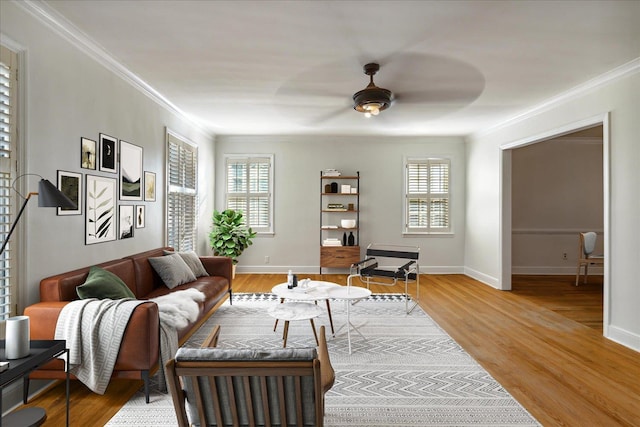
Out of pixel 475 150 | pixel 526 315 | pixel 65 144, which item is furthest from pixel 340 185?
pixel 65 144

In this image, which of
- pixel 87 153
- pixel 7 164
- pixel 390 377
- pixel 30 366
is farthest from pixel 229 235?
pixel 30 366

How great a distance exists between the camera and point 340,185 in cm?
777

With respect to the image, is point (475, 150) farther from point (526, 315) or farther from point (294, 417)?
point (294, 417)

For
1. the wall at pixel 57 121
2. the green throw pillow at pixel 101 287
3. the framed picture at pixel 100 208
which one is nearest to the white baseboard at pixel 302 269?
the wall at pixel 57 121

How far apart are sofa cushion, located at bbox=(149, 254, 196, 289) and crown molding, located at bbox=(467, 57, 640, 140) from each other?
16.8 feet

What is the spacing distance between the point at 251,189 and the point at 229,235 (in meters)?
1.29

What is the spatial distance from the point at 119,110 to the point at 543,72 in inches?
180

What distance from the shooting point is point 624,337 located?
149 inches

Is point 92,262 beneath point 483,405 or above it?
above

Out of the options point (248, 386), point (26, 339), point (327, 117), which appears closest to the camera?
point (248, 386)

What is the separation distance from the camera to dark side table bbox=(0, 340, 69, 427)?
179cm

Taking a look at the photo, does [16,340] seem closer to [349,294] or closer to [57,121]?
[57,121]

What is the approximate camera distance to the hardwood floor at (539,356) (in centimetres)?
254

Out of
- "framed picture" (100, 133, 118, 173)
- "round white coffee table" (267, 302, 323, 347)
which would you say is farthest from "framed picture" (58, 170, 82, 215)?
"round white coffee table" (267, 302, 323, 347)
